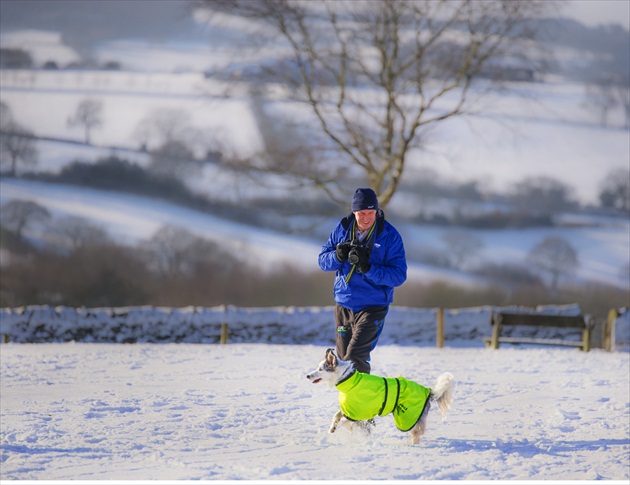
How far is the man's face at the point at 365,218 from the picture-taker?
7.27m

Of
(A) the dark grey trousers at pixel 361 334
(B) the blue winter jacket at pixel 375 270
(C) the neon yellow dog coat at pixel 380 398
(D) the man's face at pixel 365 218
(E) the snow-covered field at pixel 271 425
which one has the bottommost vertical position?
(E) the snow-covered field at pixel 271 425

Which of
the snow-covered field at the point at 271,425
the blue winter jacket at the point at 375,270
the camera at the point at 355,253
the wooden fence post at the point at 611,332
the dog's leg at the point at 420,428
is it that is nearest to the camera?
the snow-covered field at the point at 271,425

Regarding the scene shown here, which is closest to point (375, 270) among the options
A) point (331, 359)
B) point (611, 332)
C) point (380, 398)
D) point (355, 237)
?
point (355, 237)

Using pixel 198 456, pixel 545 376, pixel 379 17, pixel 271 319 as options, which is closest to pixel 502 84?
pixel 379 17

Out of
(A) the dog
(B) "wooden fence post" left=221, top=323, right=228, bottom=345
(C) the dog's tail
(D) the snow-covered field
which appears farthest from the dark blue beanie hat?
(B) "wooden fence post" left=221, top=323, right=228, bottom=345

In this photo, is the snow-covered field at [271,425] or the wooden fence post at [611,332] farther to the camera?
the wooden fence post at [611,332]

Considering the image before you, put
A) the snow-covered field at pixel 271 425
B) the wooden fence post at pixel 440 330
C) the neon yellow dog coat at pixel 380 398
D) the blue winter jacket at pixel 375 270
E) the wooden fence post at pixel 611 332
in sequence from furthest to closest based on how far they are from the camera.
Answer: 1. the wooden fence post at pixel 611 332
2. the wooden fence post at pixel 440 330
3. the blue winter jacket at pixel 375 270
4. the neon yellow dog coat at pixel 380 398
5. the snow-covered field at pixel 271 425

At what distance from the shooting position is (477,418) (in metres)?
8.56

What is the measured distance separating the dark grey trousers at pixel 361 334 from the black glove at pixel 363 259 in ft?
1.35

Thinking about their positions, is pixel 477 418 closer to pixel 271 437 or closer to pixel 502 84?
pixel 271 437

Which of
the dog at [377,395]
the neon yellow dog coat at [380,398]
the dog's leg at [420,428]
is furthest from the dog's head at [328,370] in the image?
the dog's leg at [420,428]

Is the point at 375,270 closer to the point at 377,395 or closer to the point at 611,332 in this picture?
the point at 377,395

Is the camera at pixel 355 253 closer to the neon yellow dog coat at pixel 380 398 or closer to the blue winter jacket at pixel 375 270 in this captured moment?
the blue winter jacket at pixel 375 270

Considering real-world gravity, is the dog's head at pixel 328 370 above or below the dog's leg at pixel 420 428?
above
